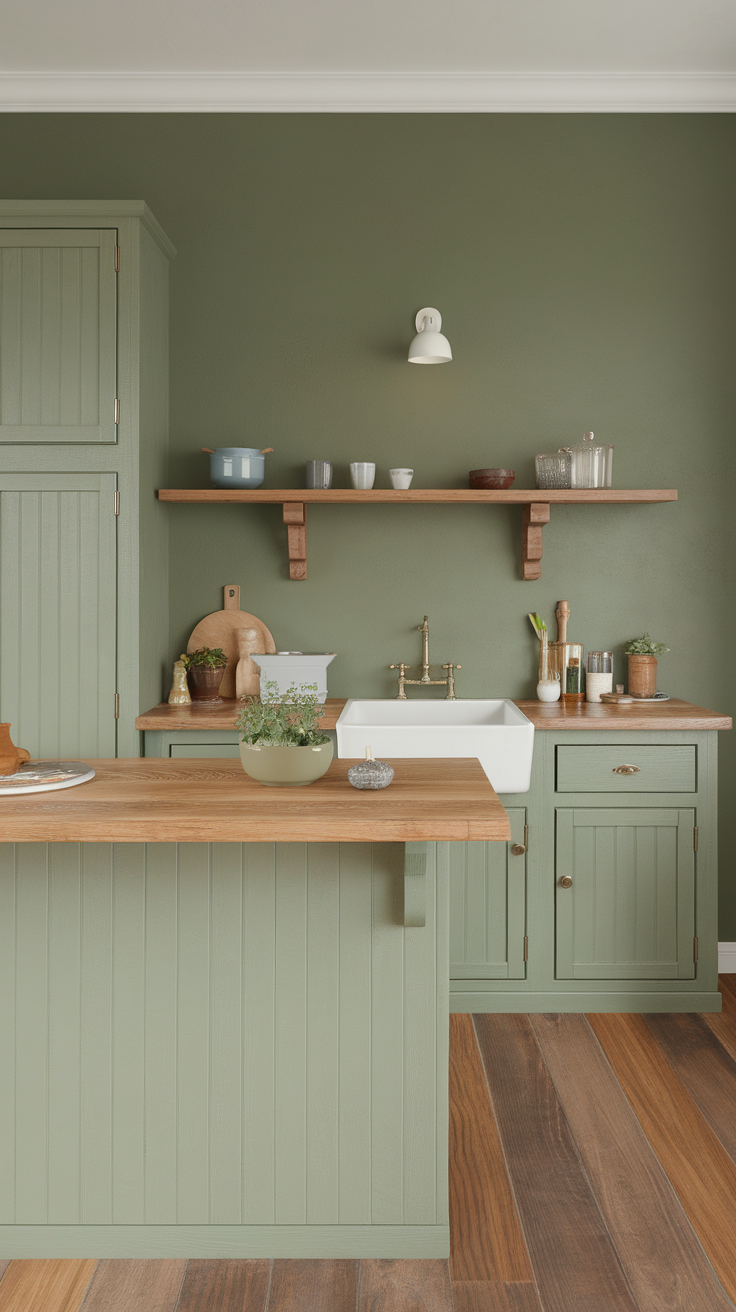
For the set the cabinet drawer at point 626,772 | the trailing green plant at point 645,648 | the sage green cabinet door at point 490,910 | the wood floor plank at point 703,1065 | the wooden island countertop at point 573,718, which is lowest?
the wood floor plank at point 703,1065

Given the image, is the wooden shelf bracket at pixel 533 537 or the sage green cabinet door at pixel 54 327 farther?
the wooden shelf bracket at pixel 533 537

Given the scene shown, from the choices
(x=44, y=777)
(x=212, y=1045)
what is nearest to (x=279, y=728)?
(x=44, y=777)

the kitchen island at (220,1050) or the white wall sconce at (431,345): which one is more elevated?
the white wall sconce at (431,345)

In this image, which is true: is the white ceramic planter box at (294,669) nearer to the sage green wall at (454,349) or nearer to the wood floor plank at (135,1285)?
the sage green wall at (454,349)

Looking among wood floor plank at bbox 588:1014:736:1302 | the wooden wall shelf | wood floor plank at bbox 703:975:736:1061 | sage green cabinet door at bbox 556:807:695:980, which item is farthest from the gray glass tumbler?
wood floor plank at bbox 703:975:736:1061

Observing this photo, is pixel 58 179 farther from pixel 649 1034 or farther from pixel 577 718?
pixel 649 1034

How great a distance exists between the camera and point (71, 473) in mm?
2814

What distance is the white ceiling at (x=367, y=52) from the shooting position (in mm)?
2848

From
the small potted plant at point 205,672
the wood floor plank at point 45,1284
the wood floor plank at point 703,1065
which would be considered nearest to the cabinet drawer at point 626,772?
the wood floor plank at point 703,1065

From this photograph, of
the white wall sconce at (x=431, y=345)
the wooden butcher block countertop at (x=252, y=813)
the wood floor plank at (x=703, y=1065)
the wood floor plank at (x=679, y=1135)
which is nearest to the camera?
the wooden butcher block countertop at (x=252, y=813)

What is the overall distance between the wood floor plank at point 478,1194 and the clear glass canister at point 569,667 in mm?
1322

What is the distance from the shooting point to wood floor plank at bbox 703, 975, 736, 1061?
8.98ft

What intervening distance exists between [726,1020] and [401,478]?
6.84 feet

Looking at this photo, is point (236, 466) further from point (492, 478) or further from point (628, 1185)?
point (628, 1185)
